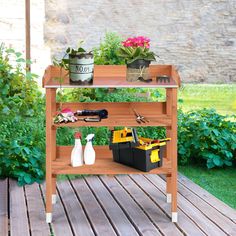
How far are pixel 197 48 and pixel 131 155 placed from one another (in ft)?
16.1

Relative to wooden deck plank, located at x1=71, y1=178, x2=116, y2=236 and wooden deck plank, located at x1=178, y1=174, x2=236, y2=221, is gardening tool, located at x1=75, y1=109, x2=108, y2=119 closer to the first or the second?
wooden deck plank, located at x1=71, y1=178, x2=116, y2=236

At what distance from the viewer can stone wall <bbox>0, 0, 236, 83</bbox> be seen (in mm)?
8453

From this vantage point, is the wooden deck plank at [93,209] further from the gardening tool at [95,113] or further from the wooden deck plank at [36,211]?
the gardening tool at [95,113]

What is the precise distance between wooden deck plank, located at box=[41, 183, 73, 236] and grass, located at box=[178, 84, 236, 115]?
10.4 ft

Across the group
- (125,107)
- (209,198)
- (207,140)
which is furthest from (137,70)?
(207,140)

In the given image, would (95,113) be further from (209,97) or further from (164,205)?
(209,97)

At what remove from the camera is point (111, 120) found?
4.02 metres

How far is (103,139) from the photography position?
5.25 meters

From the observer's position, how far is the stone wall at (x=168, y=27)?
8453mm

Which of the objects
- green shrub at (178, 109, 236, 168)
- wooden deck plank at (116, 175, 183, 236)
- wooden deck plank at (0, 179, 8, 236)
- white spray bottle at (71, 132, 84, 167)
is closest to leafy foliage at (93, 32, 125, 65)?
green shrub at (178, 109, 236, 168)

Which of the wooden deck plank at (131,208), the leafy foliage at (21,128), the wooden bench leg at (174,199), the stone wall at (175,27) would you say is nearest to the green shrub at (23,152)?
the leafy foliage at (21,128)

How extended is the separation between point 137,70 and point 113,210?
2.66ft

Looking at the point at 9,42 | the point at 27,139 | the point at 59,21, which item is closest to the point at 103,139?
the point at 27,139

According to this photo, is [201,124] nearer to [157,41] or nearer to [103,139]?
[103,139]
